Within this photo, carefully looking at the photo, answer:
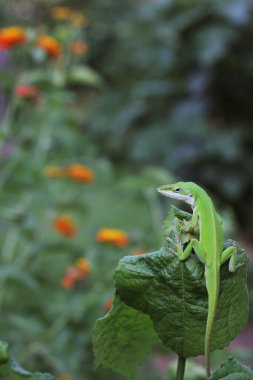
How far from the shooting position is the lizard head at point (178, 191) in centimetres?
108

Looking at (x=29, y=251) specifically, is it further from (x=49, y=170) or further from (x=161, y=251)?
(x=161, y=251)

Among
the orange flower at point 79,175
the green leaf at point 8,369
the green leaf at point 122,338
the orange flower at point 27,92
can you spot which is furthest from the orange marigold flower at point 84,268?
the green leaf at point 8,369

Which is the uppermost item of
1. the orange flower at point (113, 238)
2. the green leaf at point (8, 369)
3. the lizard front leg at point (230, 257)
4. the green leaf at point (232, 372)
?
the lizard front leg at point (230, 257)

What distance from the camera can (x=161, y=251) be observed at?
2.48ft

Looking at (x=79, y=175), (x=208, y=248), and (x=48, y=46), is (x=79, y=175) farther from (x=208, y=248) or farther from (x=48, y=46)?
(x=208, y=248)

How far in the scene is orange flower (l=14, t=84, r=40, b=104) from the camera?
2.64m

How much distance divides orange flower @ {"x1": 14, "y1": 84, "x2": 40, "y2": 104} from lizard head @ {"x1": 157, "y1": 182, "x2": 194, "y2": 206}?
1.61 m

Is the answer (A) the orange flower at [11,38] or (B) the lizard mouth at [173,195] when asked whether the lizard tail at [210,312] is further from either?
(A) the orange flower at [11,38]

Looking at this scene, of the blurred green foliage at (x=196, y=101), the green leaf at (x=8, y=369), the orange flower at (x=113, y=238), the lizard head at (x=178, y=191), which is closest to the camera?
the green leaf at (x=8, y=369)

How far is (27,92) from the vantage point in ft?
8.71

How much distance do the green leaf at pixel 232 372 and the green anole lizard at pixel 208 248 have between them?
34 mm

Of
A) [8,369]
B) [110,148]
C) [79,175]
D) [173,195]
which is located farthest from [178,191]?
[110,148]

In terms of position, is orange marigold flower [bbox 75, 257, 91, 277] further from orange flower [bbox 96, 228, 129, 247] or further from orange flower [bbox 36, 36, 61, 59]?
orange flower [bbox 36, 36, 61, 59]

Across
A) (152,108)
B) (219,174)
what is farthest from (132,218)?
(152,108)
